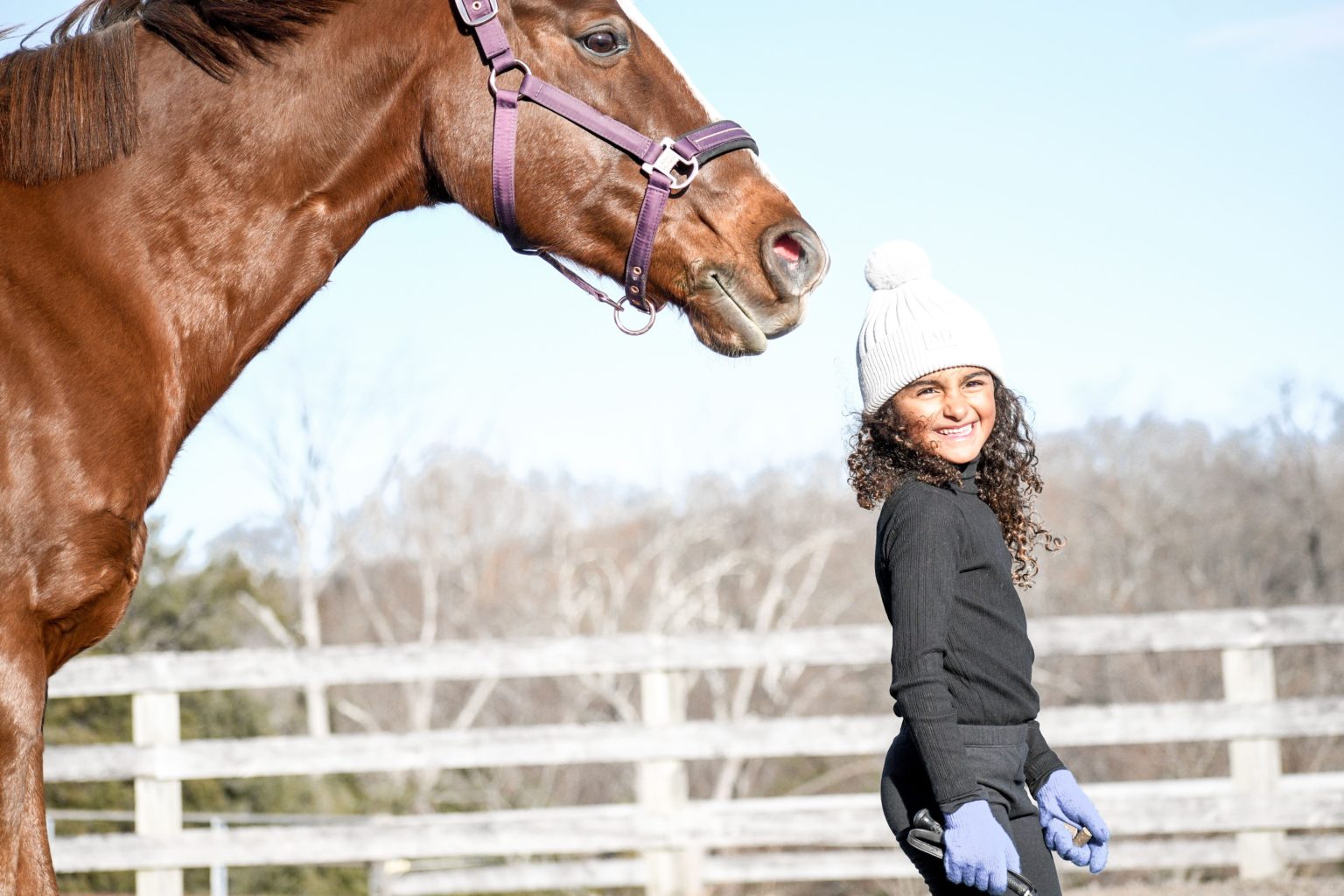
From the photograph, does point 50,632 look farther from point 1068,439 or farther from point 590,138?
point 1068,439

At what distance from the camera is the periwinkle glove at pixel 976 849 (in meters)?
1.84

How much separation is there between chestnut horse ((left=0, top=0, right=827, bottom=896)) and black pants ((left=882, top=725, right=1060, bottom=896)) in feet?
2.69

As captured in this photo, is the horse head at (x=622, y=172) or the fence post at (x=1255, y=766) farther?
the fence post at (x=1255, y=766)

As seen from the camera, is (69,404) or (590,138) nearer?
(69,404)

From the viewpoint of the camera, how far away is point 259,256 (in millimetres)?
1954

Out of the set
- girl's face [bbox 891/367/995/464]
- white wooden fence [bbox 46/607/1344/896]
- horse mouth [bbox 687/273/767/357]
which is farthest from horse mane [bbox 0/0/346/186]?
white wooden fence [bbox 46/607/1344/896]

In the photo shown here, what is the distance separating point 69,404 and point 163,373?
170mm

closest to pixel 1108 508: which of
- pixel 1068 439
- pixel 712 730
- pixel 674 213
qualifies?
pixel 1068 439

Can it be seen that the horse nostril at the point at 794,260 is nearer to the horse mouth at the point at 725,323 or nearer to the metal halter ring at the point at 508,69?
the horse mouth at the point at 725,323

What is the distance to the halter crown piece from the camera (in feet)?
6.61

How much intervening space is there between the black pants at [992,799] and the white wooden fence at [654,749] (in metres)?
3.10

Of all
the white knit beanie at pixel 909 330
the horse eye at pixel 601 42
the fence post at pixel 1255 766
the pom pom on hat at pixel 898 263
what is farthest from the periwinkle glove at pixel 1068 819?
the fence post at pixel 1255 766

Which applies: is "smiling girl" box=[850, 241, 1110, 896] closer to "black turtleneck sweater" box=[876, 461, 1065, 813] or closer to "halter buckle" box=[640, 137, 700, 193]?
"black turtleneck sweater" box=[876, 461, 1065, 813]

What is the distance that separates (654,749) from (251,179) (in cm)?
391
